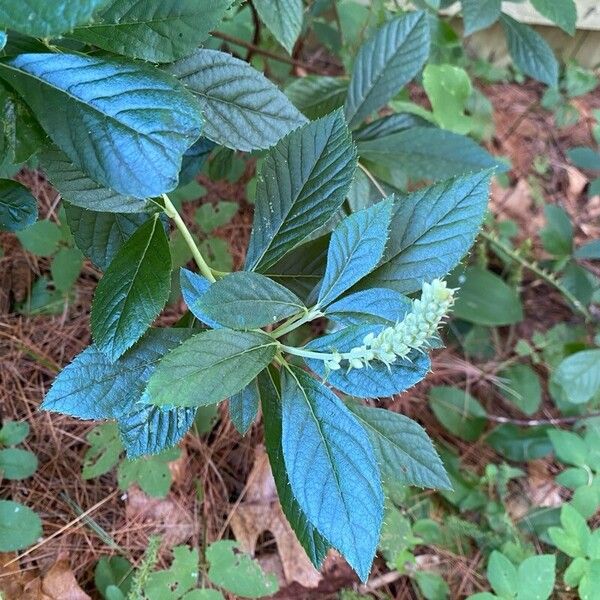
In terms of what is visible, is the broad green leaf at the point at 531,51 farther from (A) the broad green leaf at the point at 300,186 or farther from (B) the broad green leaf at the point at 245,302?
(B) the broad green leaf at the point at 245,302

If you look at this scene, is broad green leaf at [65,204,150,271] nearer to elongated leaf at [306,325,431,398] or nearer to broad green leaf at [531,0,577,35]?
elongated leaf at [306,325,431,398]

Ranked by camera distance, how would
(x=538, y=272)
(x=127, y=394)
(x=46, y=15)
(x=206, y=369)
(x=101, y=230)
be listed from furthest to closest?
(x=538, y=272) < (x=101, y=230) < (x=127, y=394) < (x=206, y=369) < (x=46, y=15)

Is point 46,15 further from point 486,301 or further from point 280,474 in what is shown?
point 486,301

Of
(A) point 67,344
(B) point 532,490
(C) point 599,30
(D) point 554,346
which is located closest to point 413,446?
(A) point 67,344

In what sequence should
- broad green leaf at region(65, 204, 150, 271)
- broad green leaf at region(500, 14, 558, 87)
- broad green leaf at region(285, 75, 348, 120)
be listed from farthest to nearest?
broad green leaf at region(500, 14, 558, 87) → broad green leaf at region(285, 75, 348, 120) → broad green leaf at region(65, 204, 150, 271)

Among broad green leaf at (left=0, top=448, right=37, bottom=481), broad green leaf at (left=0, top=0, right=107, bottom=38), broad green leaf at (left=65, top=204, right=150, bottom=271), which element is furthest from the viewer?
broad green leaf at (left=0, top=448, right=37, bottom=481)

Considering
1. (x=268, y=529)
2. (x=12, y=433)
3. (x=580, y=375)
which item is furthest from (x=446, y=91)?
(x=12, y=433)

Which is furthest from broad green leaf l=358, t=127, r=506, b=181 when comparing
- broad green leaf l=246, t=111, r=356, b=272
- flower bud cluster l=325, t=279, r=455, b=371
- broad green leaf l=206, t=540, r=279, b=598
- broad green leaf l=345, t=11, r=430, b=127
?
broad green leaf l=206, t=540, r=279, b=598

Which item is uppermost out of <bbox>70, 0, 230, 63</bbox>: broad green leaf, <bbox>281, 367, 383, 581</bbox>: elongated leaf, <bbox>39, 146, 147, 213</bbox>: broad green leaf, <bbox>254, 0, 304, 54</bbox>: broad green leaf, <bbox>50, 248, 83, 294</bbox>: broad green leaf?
<bbox>70, 0, 230, 63</bbox>: broad green leaf

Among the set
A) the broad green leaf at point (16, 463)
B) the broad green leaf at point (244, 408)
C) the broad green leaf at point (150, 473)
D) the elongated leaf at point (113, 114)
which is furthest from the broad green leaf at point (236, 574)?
the elongated leaf at point (113, 114)
